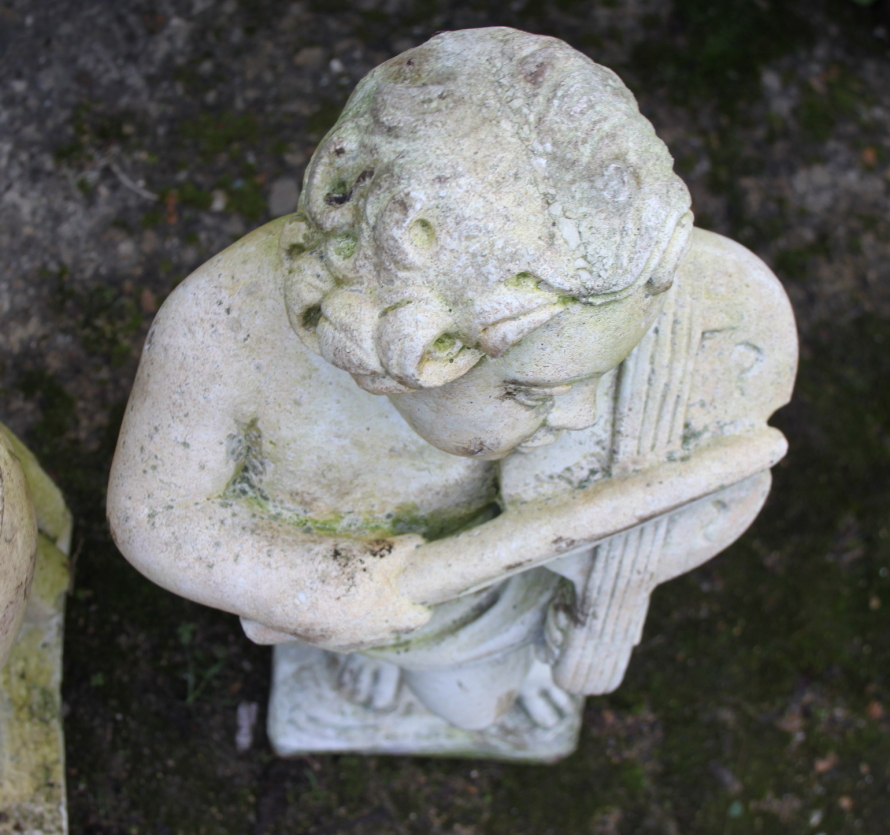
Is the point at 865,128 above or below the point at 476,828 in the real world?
above

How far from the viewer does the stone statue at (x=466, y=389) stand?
3.67 ft

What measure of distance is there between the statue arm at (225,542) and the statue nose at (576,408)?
373 mm

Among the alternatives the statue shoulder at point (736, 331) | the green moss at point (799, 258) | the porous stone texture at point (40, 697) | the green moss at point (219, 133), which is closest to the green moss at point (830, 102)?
the green moss at point (799, 258)

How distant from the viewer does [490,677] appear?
2.13m

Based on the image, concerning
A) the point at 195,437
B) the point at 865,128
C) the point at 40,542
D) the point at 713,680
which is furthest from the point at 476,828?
the point at 865,128

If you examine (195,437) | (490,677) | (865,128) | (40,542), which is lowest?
(490,677)

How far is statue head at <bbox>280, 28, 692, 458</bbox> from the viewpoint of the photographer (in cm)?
111

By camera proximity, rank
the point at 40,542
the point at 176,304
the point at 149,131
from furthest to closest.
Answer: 1. the point at 149,131
2. the point at 40,542
3. the point at 176,304

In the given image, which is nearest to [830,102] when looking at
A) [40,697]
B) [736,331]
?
[736,331]

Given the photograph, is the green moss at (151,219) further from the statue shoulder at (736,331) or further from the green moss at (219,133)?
the statue shoulder at (736,331)

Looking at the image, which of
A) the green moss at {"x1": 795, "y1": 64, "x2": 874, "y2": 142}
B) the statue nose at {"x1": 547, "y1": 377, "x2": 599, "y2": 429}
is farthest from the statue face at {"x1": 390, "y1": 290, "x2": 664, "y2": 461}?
the green moss at {"x1": 795, "y1": 64, "x2": 874, "y2": 142}

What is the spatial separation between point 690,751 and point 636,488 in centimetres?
136

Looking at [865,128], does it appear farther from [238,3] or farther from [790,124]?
[238,3]

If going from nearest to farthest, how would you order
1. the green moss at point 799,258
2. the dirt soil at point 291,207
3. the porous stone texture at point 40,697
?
the porous stone texture at point 40,697 → the dirt soil at point 291,207 → the green moss at point 799,258
